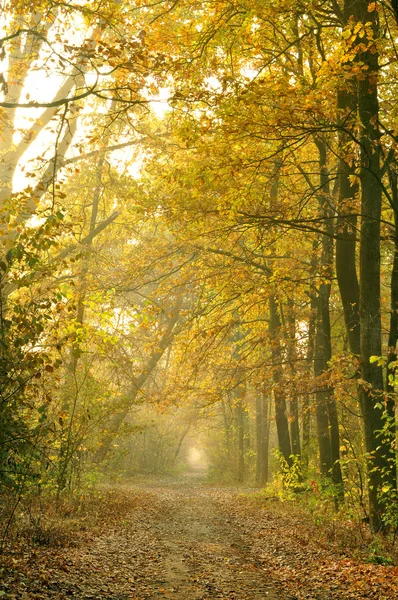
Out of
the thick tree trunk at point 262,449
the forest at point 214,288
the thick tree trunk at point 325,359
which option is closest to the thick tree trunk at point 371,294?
the forest at point 214,288

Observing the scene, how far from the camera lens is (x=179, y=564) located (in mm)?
8320

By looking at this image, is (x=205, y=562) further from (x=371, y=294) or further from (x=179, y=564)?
(x=371, y=294)

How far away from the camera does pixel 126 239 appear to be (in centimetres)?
2153

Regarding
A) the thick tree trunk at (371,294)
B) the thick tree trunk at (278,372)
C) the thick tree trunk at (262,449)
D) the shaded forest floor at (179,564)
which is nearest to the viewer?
the shaded forest floor at (179,564)

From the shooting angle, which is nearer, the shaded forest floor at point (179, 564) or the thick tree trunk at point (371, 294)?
the shaded forest floor at point (179, 564)

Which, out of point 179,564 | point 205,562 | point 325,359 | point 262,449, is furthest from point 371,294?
point 262,449

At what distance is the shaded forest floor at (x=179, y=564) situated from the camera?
6.37 m

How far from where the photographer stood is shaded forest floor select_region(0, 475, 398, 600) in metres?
6.37

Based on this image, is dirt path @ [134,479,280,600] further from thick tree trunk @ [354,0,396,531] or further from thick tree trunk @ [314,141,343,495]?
thick tree trunk @ [314,141,343,495]

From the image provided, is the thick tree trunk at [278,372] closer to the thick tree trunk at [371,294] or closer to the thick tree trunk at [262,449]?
the thick tree trunk at [371,294]

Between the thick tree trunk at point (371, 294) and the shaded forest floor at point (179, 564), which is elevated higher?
the thick tree trunk at point (371, 294)

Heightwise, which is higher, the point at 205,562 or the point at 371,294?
the point at 371,294

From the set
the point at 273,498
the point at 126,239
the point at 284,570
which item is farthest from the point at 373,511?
the point at 126,239

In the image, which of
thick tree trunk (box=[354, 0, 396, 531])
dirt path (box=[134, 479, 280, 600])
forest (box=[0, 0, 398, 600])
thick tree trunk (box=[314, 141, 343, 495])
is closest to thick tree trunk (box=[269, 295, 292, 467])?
forest (box=[0, 0, 398, 600])
